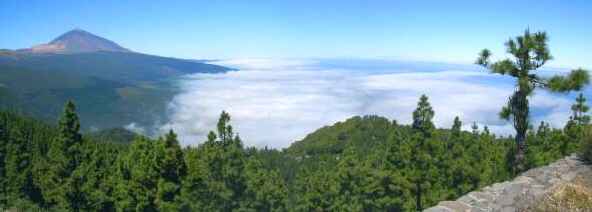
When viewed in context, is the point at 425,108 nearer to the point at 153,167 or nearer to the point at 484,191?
the point at 153,167

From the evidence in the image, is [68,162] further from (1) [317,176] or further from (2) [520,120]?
(2) [520,120]

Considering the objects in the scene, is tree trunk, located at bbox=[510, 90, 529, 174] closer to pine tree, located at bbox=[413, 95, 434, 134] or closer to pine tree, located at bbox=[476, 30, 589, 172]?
pine tree, located at bbox=[476, 30, 589, 172]

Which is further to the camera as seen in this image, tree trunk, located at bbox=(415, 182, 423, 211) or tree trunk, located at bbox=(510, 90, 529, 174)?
tree trunk, located at bbox=(415, 182, 423, 211)

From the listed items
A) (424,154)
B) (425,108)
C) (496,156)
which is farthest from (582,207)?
(496,156)

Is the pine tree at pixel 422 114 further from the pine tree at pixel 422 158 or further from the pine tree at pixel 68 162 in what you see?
the pine tree at pixel 68 162

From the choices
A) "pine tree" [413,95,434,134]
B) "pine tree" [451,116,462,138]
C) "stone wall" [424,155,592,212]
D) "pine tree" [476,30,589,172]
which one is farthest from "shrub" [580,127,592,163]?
"pine tree" [451,116,462,138]

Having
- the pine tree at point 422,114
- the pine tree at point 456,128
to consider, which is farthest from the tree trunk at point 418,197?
the pine tree at point 456,128

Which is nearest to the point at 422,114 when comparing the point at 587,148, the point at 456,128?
the point at 456,128
